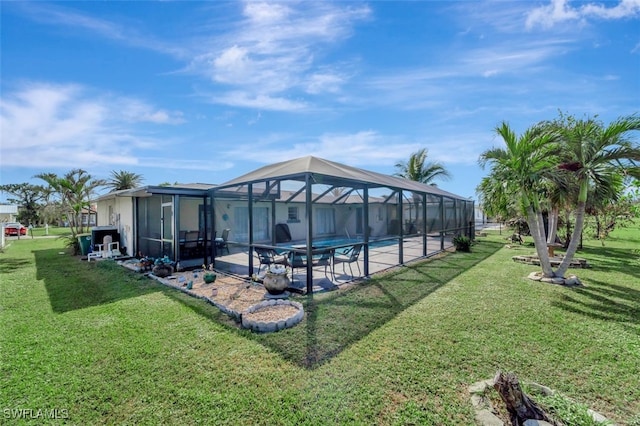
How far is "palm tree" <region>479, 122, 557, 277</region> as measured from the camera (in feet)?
22.1

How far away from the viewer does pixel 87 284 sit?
7211mm

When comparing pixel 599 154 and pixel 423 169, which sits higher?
pixel 423 169

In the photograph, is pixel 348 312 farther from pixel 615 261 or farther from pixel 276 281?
pixel 615 261

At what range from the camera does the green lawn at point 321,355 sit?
2.62 metres

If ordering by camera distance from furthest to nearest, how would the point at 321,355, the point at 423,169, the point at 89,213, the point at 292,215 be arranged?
the point at 423,169
the point at 89,213
the point at 292,215
the point at 321,355

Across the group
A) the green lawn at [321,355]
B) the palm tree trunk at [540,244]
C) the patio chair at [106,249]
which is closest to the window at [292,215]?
the patio chair at [106,249]

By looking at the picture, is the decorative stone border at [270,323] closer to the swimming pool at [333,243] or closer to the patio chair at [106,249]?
the swimming pool at [333,243]

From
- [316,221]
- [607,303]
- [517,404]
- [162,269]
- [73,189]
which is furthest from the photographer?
[316,221]

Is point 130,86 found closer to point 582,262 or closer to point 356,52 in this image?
point 356,52

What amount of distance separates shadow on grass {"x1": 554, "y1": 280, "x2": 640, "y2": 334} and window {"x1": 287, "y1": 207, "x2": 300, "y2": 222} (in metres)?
12.2

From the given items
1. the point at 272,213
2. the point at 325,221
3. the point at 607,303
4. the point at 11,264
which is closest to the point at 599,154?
the point at 607,303

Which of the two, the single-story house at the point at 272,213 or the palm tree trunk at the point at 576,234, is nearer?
the palm tree trunk at the point at 576,234

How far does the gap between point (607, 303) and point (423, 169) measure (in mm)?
17904

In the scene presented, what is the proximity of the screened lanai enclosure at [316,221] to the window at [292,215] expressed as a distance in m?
1.28
